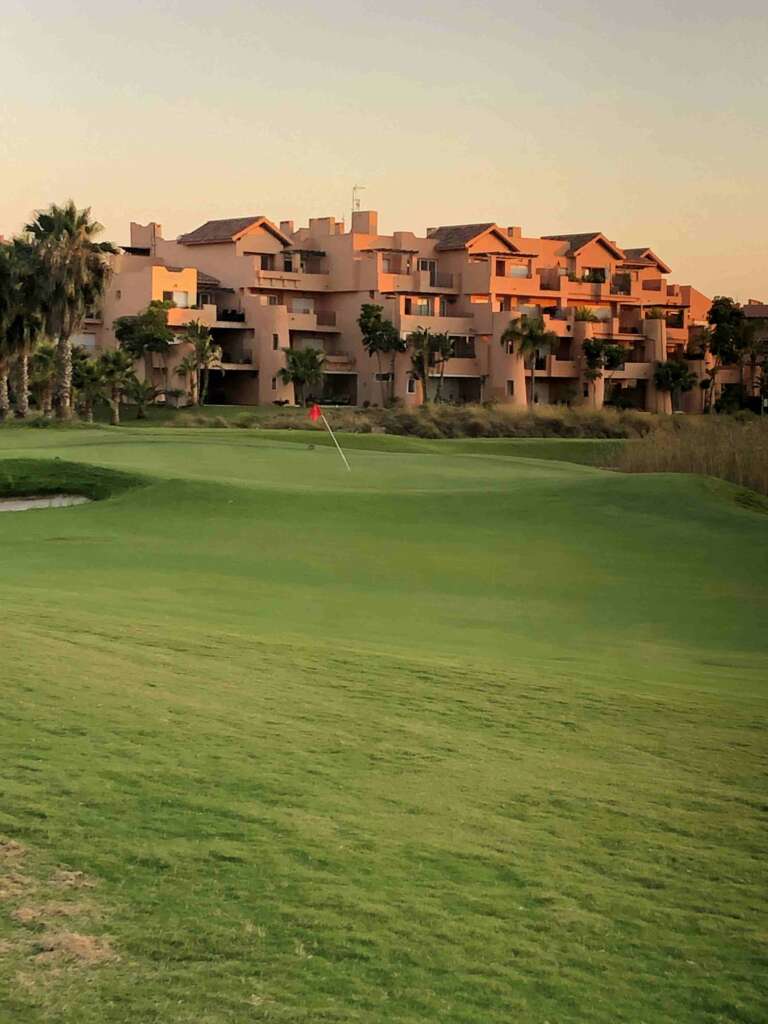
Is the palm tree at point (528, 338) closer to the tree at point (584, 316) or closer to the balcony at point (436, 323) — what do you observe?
the balcony at point (436, 323)

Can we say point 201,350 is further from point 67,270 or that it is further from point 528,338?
point 67,270

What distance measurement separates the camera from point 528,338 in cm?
9838

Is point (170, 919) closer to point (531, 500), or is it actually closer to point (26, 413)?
point (531, 500)

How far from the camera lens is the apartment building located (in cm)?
9619

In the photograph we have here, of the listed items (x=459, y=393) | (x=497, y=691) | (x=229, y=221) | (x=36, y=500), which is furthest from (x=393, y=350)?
(x=497, y=691)

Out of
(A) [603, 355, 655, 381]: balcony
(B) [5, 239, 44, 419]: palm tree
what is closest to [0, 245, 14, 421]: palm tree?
(B) [5, 239, 44, 419]: palm tree

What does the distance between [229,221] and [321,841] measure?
98033 mm

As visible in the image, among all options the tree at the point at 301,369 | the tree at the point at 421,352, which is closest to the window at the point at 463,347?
the tree at the point at 421,352

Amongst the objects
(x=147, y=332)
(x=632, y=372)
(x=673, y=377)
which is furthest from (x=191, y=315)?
(x=673, y=377)

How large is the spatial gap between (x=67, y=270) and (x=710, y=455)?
35.3 meters

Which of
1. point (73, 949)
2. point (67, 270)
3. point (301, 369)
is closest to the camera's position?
point (73, 949)

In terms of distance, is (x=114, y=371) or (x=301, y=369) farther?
(x=301, y=369)

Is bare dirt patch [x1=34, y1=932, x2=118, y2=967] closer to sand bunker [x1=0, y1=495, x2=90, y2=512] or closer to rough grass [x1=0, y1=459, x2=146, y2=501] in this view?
rough grass [x1=0, y1=459, x2=146, y2=501]

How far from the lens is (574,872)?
638cm
